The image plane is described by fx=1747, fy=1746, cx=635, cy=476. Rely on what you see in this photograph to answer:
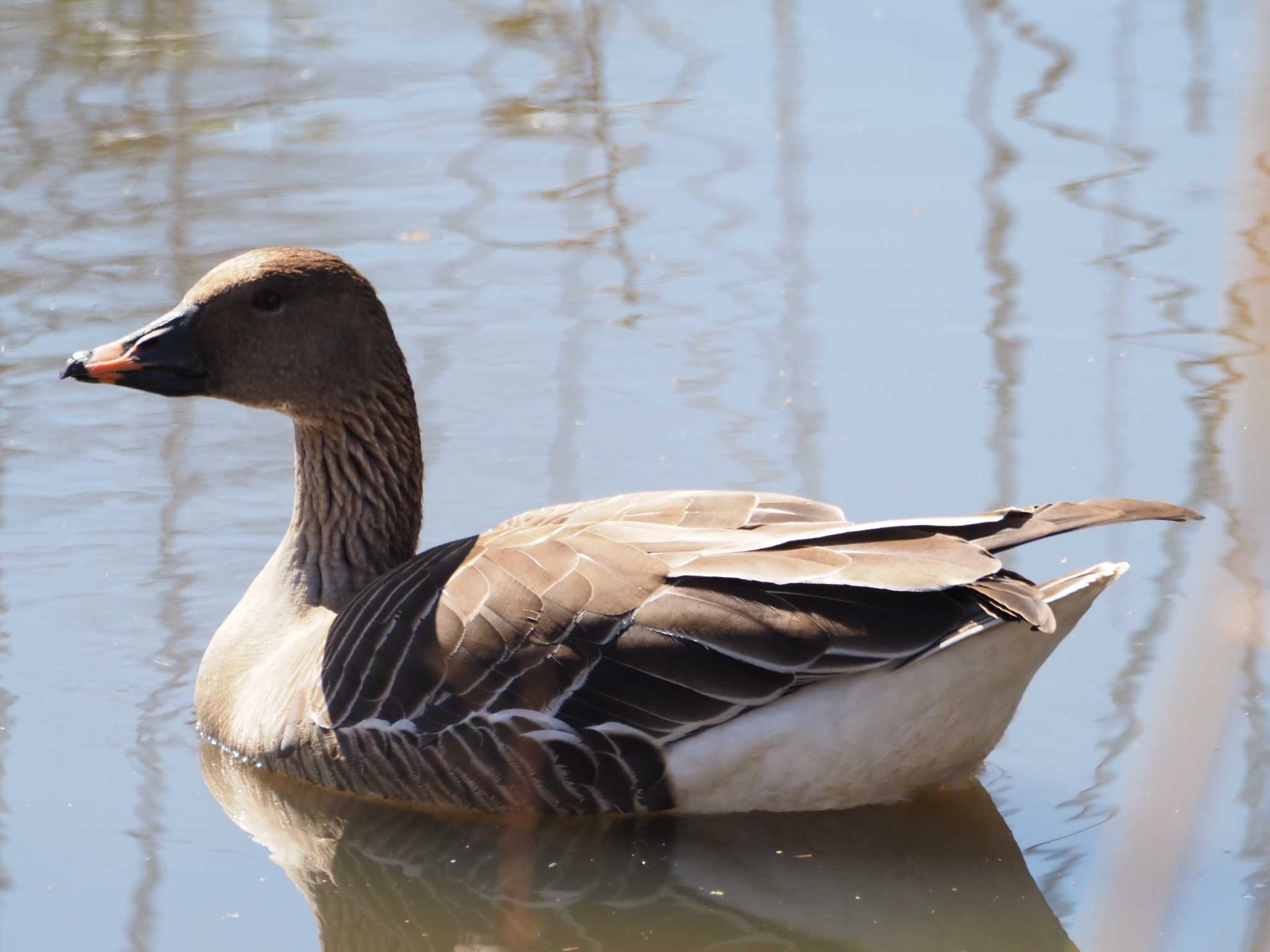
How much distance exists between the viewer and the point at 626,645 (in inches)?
159

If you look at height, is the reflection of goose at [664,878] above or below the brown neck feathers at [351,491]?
below

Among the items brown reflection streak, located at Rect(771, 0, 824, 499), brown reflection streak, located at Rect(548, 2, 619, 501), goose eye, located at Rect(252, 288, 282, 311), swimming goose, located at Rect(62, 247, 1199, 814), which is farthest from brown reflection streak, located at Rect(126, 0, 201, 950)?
brown reflection streak, located at Rect(771, 0, 824, 499)

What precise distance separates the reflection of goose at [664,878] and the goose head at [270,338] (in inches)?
43.3

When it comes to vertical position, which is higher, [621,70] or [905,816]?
[621,70]

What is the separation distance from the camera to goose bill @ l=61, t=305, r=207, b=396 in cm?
450

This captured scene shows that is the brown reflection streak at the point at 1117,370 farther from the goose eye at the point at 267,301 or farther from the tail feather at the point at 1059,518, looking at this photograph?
the goose eye at the point at 267,301

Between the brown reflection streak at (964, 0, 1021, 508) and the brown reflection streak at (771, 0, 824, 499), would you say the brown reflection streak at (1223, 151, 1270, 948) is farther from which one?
the brown reflection streak at (771, 0, 824, 499)

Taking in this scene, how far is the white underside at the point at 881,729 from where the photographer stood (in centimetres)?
390

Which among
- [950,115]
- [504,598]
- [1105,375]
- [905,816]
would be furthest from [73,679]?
[950,115]

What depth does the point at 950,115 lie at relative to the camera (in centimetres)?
862

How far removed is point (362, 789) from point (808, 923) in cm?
125

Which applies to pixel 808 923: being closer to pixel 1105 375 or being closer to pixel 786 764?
pixel 786 764

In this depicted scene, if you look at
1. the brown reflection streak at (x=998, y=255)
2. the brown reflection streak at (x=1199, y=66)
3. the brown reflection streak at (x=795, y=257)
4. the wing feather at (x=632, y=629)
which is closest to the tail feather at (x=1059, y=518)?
the wing feather at (x=632, y=629)

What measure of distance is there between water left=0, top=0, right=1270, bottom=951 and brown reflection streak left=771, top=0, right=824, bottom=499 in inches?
0.8
